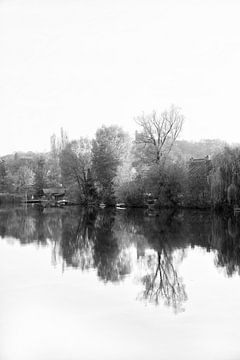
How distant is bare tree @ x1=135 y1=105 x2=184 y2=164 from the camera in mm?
35906

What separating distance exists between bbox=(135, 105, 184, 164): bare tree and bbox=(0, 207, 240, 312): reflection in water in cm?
1240

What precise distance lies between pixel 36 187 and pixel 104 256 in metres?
43.9

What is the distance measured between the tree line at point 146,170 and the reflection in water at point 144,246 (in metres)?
6.49

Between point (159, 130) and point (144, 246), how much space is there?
21572 mm

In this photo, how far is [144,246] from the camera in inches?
610

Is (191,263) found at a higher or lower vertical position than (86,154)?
lower

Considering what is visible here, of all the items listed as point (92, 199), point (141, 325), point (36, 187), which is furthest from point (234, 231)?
point (36, 187)

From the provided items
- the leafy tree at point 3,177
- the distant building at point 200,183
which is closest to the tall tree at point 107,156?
the distant building at point 200,183

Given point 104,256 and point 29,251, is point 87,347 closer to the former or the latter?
point 104,256

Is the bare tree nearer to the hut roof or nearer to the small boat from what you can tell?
the small boat

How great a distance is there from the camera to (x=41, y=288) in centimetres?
989

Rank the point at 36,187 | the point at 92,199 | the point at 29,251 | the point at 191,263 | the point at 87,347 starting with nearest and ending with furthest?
1. the point at 87,347
2. the point at 191,263
3. the point at 29,251
4. the point at 92,199
5. the point at 36,187

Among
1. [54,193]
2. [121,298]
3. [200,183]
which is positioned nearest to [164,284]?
[121,298]

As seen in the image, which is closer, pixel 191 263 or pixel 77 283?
pixel 77 283
